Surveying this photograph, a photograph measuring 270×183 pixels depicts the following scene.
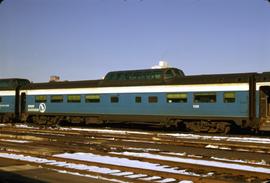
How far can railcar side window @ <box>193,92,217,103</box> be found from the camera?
2275cm

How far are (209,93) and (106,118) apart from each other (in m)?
7.50

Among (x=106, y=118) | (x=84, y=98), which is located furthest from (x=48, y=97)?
(x=106, y=118)

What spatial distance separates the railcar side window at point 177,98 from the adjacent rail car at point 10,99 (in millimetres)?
14550

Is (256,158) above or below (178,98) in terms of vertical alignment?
below

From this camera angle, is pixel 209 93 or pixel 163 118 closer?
pixel 209 93

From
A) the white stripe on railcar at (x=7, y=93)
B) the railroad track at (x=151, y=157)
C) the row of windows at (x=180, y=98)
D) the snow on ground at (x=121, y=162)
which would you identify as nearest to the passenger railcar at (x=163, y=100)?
the row of windows at (x=180, y=98)

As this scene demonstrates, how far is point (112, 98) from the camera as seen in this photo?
27203mm

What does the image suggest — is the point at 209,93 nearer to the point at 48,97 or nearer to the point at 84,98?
the point at 84,98

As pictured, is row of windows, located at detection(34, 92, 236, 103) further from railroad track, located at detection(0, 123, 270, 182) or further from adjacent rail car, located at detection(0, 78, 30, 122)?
adjacent rail car, located at detection(0, 78, 30, 122)

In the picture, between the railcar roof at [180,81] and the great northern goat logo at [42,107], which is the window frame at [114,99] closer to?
the railcar roof at [180,81]

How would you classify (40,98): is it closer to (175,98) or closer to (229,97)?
(175,98)

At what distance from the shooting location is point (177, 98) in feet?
79.3

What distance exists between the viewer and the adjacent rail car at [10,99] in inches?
1346

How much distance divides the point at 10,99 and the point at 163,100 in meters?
15.2
